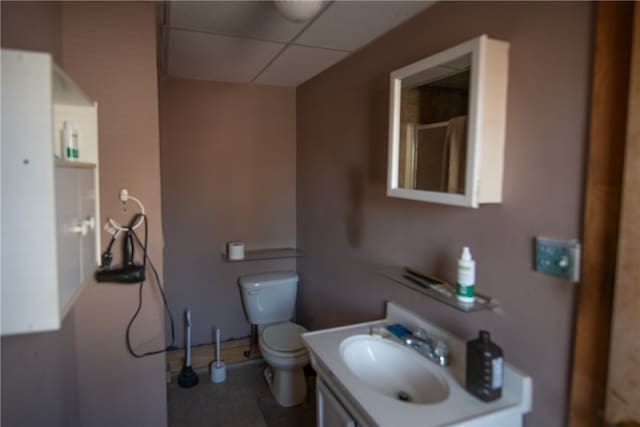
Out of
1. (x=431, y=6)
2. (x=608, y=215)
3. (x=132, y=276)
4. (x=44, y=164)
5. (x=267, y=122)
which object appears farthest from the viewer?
(x=267, y=122)

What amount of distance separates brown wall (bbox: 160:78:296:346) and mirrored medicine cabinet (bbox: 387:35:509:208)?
167cm

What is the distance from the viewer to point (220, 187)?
3049 mm

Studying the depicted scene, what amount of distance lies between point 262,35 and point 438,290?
149 cm

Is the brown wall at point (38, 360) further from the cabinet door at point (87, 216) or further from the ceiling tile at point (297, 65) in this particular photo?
the ceiling tile at point (297, 65)

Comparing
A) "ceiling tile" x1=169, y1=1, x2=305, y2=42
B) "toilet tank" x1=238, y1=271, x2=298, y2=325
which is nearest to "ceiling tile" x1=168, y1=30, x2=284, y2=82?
"ceiling tile" x1=169, y1=1, x2=305, y2=42

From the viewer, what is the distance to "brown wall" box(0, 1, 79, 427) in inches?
46.1

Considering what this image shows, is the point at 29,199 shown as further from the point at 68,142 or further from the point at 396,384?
the point at 396,384

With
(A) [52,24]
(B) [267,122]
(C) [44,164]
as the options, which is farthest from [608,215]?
(B) [267,122]

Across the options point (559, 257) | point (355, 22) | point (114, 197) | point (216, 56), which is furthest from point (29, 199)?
point (216, 56)

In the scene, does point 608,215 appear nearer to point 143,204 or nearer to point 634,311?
point 634,311

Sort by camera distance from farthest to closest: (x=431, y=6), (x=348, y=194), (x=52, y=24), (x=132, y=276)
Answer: (x=348, y=194) < (x=132, y=276) < (x=431, y=6) < (x=52, y=24)

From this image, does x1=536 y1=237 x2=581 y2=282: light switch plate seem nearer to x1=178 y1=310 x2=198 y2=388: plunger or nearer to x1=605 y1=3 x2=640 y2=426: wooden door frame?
x1=605 y1=3 x2=640 y2=426: wooden door frame

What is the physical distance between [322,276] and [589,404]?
1.90m

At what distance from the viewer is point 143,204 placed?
1.86m
